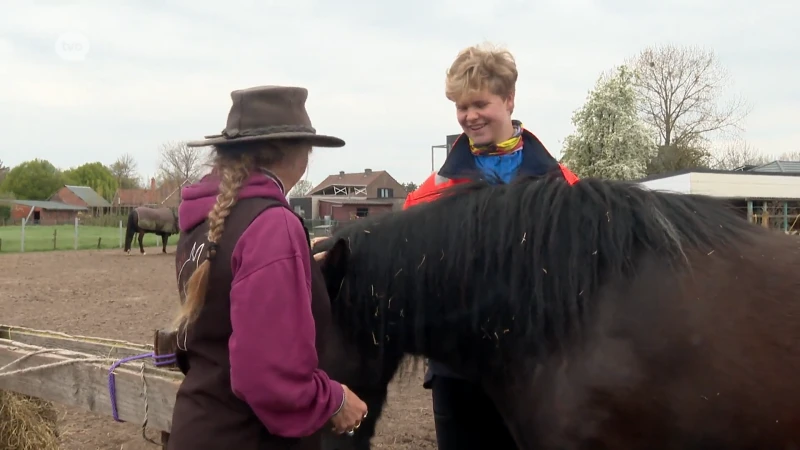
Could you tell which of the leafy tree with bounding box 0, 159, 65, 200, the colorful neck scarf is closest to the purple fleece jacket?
the colorful neck scarf

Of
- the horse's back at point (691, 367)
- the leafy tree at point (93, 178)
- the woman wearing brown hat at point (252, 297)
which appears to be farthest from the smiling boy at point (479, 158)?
the leafy tree at point (93, 178)

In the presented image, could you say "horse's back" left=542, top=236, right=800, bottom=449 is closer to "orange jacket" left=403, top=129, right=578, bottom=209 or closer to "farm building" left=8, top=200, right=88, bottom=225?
"orange jacket" left=403, top=129, right=578, bottom=209

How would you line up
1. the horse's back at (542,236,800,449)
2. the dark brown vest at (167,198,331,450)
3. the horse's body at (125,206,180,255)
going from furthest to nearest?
the horse's body at (125,206,180,255) → the horse's back at (542,236,800,449) → the dark brown vest at (167,198,331,450)

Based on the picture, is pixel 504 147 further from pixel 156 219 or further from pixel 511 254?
pixel 156 219

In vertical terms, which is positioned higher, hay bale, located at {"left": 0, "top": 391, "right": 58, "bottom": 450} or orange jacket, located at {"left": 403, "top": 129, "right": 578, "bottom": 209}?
orange jacket, located at {"left": 403, "top": 129, "right": 578, "bottom": 209}

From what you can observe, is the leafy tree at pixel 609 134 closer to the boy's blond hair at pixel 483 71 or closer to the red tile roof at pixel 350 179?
the boy's blond hair at pixel 483 71

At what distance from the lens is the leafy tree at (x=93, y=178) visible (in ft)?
275

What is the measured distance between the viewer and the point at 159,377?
7.83 feet

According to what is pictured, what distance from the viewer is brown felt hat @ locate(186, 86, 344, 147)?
160 centimetres

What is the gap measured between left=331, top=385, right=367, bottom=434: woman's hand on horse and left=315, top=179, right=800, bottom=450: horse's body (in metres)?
0.35

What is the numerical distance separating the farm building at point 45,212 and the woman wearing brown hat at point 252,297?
68803 millimetres

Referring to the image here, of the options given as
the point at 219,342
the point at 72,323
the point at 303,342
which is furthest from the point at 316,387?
the point at 72,323

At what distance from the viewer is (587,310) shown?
1.77m

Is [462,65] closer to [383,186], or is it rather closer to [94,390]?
[94,390]
